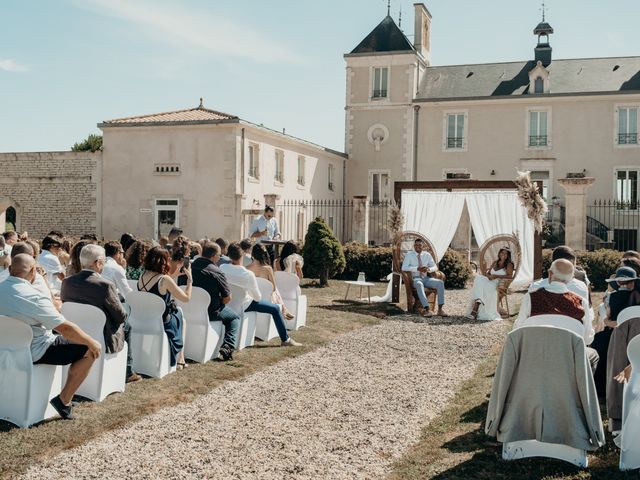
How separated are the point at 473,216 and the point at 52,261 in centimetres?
906

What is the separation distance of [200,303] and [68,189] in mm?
19128

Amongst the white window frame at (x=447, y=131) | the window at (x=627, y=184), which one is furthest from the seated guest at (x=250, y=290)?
the window at (x=627, y=184)

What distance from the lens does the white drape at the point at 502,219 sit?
575 inches

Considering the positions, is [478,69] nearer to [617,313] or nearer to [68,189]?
[68,189]

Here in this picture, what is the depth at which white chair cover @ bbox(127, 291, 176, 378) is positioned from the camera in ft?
23.3

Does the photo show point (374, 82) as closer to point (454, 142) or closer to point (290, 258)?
point (454, 142)

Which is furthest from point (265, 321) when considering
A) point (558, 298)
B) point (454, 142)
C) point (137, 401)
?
point (454, 142)

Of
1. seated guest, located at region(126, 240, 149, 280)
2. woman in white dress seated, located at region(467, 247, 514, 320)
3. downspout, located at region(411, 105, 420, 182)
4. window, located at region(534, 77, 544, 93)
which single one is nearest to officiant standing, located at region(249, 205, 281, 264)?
woman in white dress seated, located at region(467, 247, 514, 320)

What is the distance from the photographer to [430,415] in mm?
6230

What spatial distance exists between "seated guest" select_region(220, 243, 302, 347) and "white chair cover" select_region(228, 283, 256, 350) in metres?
0.08

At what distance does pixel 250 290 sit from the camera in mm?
8781

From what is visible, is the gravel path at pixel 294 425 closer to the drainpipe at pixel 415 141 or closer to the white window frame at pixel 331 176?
the white window frame at pixel 331 176

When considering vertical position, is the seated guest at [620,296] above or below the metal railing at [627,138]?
below

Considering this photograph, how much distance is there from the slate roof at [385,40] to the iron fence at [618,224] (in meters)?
11.3
